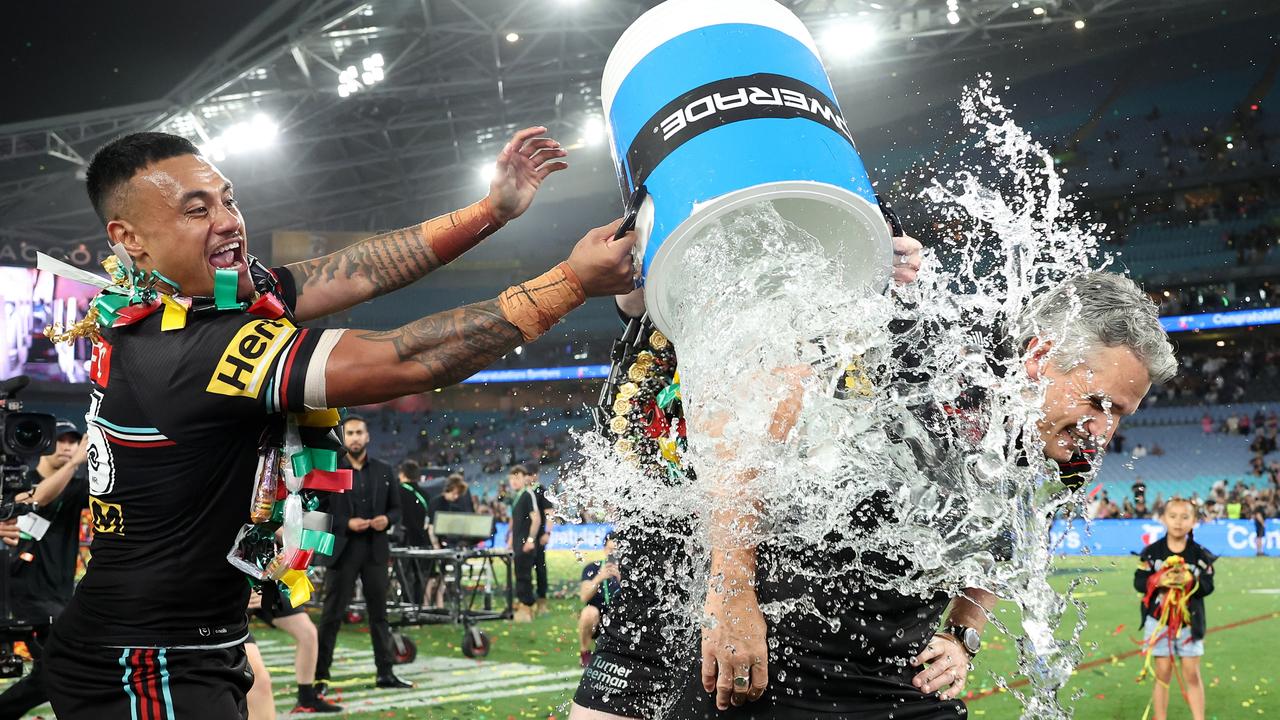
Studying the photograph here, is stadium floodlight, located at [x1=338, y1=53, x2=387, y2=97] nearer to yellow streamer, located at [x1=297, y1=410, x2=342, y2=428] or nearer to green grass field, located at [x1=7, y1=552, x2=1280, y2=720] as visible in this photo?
green grass field, located at [x1=7, y1=552, x2=1280, y2=720]

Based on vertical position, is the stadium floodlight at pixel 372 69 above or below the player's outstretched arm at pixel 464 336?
above

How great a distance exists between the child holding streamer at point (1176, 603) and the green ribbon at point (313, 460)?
6118mm

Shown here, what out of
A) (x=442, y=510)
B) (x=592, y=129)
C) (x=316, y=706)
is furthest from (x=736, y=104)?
(x=592, y=129)

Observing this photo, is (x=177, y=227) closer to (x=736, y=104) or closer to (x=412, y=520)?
(x=736, y=104)

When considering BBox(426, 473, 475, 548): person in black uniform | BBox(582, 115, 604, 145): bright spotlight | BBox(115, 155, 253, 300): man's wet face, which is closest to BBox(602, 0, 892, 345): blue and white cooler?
BBox(115, 155, 253, 300): man's wet face

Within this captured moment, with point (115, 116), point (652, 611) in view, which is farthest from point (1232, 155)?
point (652, 611)

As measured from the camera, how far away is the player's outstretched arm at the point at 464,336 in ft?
7.69

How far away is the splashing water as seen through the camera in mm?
2170

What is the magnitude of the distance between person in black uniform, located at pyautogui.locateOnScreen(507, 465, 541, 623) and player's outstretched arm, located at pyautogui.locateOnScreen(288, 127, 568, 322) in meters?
8.97

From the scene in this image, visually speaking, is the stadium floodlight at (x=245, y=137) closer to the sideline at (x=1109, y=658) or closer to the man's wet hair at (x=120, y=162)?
the sideline at (x=1109, y=658)

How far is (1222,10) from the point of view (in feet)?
91.0

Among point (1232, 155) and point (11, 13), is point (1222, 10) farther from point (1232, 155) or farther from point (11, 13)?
point (11, 13)

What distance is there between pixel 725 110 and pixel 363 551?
303 inches

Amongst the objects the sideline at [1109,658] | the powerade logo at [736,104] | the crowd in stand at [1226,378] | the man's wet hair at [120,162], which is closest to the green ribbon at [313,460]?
the man's wet hair at [120,162]
